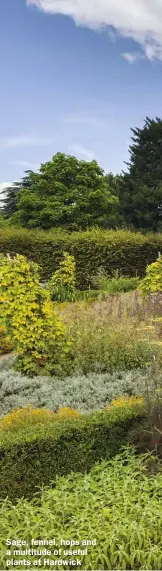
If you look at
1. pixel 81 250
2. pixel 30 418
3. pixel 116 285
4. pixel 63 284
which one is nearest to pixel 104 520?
pixel 30 418

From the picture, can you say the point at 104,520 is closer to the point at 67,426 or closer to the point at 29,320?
the point at 67,426

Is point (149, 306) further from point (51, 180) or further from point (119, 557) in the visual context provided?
point (51, 180)

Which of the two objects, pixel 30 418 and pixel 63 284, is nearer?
pixel 30 418

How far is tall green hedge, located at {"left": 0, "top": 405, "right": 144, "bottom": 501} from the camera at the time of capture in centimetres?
464

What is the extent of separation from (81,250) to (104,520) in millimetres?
14497

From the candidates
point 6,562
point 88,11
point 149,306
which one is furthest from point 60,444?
point 88,11

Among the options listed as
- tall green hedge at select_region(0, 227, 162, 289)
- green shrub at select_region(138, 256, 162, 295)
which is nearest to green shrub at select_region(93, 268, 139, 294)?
tall green hedge at select_region(0, 227, 162, 289)

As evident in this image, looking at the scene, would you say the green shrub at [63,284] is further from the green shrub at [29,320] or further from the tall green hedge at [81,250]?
the green shrub at [29,320]

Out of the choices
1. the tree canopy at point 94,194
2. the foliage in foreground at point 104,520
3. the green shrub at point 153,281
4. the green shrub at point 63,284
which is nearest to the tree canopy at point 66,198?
the tree canopy at point 94,194

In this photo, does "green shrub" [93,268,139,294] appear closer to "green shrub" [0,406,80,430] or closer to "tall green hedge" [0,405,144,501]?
"green shrub" [0,406,80,430]

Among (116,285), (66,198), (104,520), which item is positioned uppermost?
(66,198)

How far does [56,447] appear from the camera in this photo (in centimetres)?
475

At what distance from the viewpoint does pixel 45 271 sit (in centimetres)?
1800

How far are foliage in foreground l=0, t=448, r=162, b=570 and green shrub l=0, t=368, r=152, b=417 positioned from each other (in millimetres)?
1745
